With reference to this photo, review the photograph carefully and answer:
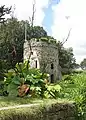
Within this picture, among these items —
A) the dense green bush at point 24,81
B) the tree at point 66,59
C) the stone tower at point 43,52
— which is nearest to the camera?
the dense green bush at point 24,81

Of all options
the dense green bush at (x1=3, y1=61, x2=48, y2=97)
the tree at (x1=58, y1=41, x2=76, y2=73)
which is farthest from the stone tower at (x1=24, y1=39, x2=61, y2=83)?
the dense green bush at (x1=3, y1=61, x2=48, y2=97)

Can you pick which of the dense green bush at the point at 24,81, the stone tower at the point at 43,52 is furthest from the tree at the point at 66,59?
the dense green bush at the point at 24,81

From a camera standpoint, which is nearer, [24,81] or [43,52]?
[24,81]

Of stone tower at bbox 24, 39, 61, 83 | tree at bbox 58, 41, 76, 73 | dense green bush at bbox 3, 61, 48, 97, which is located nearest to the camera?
dense green bush at bbox 3, 61, 48, 97

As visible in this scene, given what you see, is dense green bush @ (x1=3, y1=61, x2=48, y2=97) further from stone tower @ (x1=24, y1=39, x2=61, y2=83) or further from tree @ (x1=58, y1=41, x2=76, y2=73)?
tree @ (x1=58, y1=41, x2=76, y2=73)

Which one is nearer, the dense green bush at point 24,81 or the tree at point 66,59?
the dense green bush at point 24,81

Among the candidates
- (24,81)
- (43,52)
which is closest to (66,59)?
(43,52)

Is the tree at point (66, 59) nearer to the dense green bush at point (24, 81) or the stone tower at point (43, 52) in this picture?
the stone tower at point (43, 52)

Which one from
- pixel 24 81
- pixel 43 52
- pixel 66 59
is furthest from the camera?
pixel 66 59

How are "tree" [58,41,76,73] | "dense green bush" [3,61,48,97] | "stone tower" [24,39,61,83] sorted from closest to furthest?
"dense green bush" [3,61,48,97], "stone tower" [24,39,61,83], "tree" [58,41,76,73]

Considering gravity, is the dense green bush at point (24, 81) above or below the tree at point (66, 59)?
below

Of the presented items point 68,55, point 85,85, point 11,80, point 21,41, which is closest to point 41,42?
point 21,41

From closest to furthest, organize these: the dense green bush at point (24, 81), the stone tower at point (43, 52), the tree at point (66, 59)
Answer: the dense green bush at point (24, 81), the stone tower at point (43, 52), the tree at point (66, 59)

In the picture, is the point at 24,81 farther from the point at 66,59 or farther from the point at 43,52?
the point at 66,59
